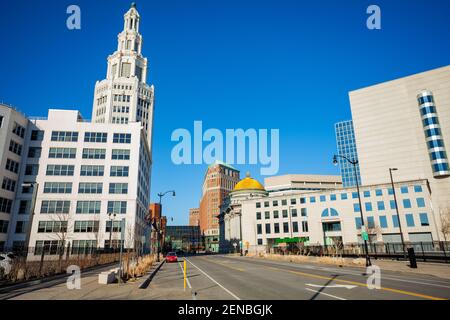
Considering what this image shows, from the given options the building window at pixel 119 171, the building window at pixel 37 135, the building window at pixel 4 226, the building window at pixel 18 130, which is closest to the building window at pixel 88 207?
the building window at pixel 119 171

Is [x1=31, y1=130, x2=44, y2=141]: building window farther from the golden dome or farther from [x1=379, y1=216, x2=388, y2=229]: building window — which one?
the golden dome

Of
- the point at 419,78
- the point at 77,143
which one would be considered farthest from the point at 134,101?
the point at 419,78

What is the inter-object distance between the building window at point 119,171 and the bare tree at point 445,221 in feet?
214

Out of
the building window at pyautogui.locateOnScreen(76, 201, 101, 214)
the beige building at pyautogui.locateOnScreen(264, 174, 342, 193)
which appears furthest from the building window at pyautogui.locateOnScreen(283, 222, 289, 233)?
the beige building at pyautogui.locateOnScreen(264, 174, 342, 193)

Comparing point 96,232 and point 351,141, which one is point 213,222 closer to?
point 351,141

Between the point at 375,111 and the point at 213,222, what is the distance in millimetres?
133346

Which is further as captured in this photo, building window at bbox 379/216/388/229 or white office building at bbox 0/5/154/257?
building window at bbox 379/216/388/229

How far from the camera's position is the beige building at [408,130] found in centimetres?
7944

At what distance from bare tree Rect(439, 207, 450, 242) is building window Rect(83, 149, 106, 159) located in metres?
70.7

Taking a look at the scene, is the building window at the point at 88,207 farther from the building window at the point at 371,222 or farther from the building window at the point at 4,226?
the building window at the point at 371,222

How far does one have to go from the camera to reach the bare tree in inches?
2296

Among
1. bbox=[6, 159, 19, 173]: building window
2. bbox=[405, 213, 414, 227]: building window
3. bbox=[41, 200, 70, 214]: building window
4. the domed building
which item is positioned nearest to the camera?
bbox=[6, 159, 19, 173]: building window

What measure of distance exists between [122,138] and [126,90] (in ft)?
161

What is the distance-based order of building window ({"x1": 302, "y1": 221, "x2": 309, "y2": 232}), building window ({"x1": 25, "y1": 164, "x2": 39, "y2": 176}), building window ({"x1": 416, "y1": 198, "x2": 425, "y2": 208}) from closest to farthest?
1. building window ({"x1": 25, "y1": 164, "x2": 39, "y2": 176})
2. building window ({"x1": 416, "y1": 198, "x2": 425, "y2": 208})
3. building window ({"x1": 302, "y1": 221, "x2": 309, "y2": 232})
